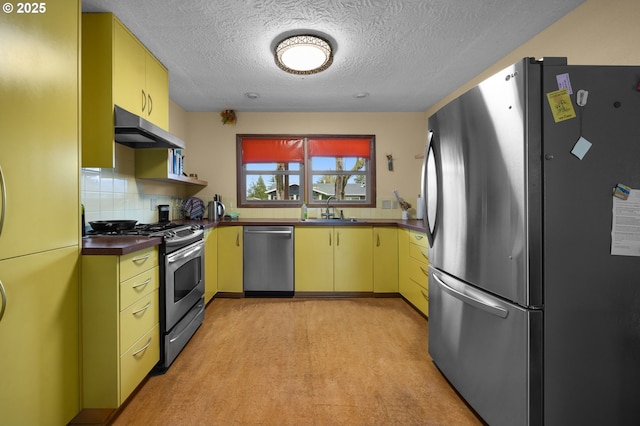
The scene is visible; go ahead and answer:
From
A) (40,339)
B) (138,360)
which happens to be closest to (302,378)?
(138,360)

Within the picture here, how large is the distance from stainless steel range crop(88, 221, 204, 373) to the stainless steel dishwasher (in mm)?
857

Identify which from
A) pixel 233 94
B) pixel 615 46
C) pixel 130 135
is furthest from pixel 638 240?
pixel 233 94

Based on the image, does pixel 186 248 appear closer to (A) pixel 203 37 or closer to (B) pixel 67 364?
(B) pixel 67 364

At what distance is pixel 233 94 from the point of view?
325 cm

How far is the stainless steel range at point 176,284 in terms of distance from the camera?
1.89m

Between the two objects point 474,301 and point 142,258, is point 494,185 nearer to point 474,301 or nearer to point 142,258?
point 474,301

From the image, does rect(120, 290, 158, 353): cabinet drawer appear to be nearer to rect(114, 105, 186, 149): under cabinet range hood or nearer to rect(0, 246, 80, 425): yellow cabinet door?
rect(0, 246, 80, 425): yellow cabinet door

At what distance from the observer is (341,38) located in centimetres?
214

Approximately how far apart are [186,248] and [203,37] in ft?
5.33

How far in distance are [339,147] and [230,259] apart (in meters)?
2.07

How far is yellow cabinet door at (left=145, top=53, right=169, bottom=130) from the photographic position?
2.25 m

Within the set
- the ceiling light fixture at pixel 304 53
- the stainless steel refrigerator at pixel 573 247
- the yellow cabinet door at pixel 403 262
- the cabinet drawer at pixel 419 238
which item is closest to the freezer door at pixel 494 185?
the stainless steel refrigerator at pixel 573 247

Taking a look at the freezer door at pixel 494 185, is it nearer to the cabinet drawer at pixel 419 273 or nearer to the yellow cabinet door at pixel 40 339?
the cabinet drawer at pixel 419 273

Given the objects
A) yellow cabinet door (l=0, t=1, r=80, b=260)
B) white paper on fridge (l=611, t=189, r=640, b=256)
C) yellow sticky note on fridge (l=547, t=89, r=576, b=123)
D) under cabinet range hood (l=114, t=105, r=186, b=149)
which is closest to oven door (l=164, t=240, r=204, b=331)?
yellow cabinet door (l=0, t=1, r=80, b=260)
